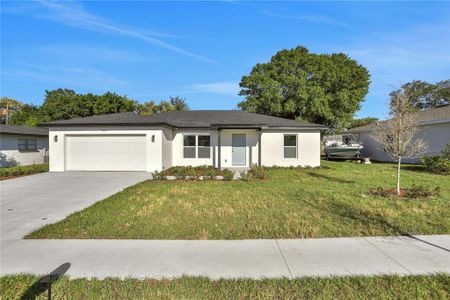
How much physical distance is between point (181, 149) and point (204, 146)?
1.55 m

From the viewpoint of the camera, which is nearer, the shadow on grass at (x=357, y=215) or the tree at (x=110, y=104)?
the shadow on grass at (x=357, y=215)

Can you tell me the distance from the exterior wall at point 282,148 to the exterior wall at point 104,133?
696 cm

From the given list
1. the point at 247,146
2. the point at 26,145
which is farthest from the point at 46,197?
the point at 26,145

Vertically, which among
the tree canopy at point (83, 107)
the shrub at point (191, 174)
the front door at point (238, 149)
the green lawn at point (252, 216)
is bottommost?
the green lawn at point (252, 216)

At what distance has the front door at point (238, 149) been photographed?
16.5 m

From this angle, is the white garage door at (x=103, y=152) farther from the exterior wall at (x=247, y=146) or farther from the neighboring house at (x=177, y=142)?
the exterior wall at (x=247, y=146)

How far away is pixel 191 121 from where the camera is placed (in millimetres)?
17141

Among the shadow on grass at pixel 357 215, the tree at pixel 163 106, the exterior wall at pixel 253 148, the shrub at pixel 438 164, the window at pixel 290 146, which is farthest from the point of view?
the tree at pixel 163 106

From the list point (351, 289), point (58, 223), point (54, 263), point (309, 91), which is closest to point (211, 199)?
point (58, 223)

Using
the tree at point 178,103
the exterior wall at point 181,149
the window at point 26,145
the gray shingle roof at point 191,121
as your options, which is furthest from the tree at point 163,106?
the exterior wall at point 181,149

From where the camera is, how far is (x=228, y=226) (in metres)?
5.30

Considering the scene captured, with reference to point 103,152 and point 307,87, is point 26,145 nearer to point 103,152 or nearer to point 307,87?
point 103,152

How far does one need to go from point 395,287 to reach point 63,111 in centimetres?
3867

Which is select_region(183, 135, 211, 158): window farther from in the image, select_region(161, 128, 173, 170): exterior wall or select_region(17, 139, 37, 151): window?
select_region(17, 139, 37, 151): window
